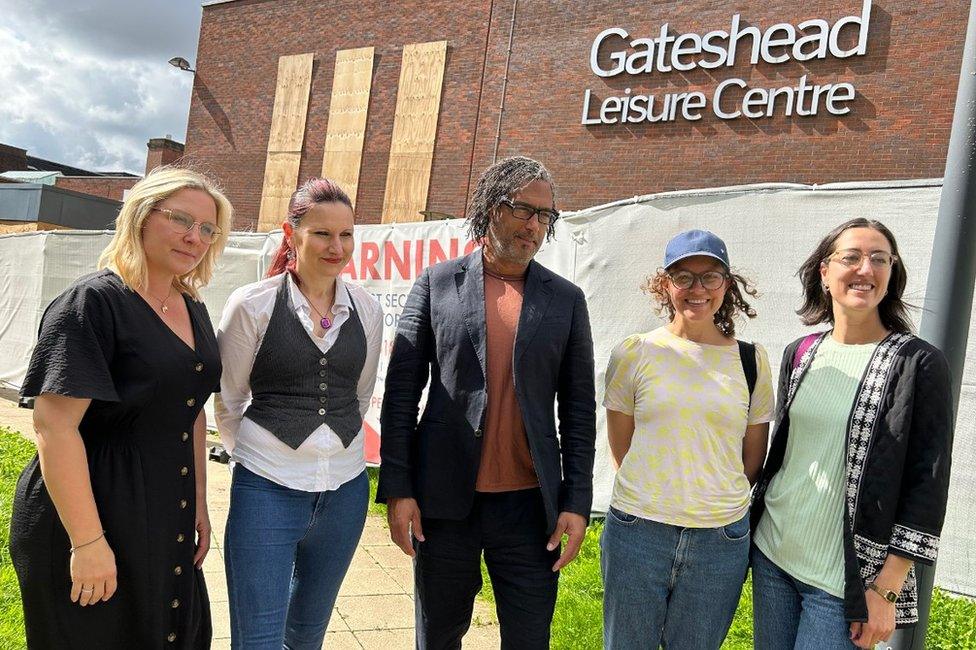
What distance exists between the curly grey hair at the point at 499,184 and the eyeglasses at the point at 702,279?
1.65 feet

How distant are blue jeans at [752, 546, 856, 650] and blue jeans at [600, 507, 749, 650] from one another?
0.27ft

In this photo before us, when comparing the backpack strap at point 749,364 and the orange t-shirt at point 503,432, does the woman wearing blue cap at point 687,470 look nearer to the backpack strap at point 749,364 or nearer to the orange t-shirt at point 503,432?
the backpack strap at point 749,364

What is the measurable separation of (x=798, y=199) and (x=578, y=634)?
109 inches

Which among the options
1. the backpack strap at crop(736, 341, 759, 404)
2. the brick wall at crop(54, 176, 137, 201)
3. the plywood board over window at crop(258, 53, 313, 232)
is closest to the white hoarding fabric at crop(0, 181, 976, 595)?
the backpack strap at crop(736, 341, 759, 404)

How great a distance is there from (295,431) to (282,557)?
1.33 ft

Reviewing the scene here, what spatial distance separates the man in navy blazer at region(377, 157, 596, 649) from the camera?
2.43 metres

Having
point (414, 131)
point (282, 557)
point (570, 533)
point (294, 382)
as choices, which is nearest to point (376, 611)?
point (282, 557)

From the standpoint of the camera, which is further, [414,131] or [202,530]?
[414,131]

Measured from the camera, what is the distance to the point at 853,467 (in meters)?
2.13

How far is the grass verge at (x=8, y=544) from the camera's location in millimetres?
3241

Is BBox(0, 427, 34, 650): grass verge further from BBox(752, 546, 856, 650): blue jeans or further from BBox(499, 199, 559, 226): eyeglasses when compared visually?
BBox(752, 546, 856, 650): blue jeans

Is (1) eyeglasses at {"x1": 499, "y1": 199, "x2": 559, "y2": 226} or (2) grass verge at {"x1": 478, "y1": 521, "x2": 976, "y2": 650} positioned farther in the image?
(2) grass verge at {"x1": 478, "y1": 521, "x2": 976, "y2": 650}

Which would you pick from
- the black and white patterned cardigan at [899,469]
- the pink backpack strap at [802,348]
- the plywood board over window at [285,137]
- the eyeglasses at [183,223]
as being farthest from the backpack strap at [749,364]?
the plywood board over window at [285,137]

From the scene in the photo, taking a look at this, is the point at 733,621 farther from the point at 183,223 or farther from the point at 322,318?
the point at 183,223
